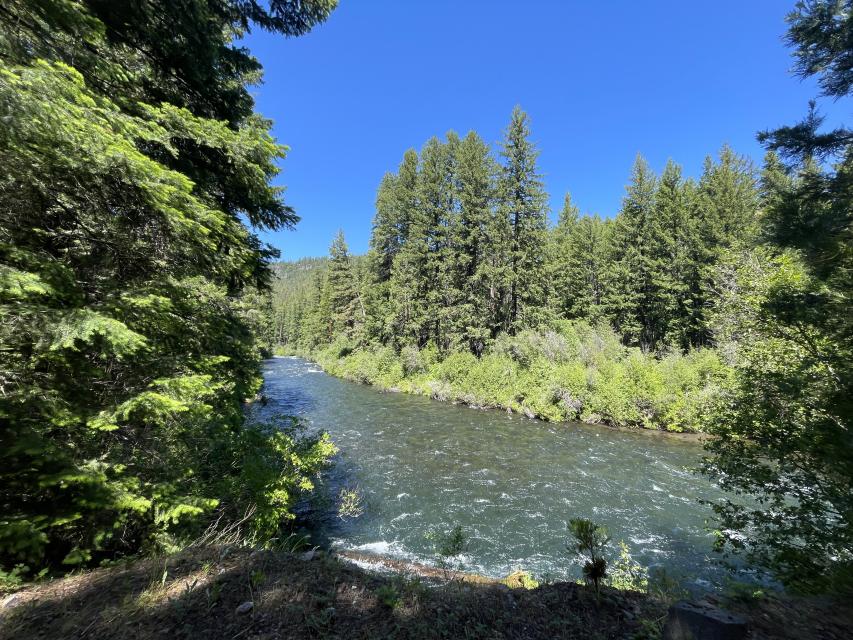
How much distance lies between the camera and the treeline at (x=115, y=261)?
3.04 meters

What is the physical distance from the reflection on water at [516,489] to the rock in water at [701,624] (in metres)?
4.17

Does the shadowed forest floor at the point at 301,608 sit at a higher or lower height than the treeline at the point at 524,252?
lower

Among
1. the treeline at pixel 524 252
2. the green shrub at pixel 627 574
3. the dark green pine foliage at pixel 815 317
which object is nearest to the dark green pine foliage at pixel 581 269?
the treeline at pixel 524 252

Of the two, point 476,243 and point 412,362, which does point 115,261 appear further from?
point 476,243

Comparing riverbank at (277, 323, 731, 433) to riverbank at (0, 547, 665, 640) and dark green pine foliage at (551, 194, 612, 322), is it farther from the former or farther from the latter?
riverbank at (0, 547, 665, 640)

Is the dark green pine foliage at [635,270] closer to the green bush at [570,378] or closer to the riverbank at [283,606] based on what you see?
the green bush at [570,378]

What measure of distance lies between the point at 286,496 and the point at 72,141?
5879 millimetres

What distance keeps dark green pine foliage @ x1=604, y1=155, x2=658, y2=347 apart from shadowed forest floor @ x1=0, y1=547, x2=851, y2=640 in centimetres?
2967

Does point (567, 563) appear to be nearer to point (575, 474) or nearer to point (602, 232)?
point (575, 474)

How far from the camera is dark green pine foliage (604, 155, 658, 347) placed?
97.9ft

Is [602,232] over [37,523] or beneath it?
over

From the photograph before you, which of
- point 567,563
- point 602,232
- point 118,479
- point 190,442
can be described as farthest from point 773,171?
point 602,232

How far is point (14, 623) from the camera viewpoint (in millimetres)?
2814

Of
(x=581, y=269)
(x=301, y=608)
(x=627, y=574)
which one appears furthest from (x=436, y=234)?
(x=301, y=608)
